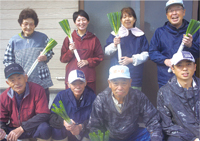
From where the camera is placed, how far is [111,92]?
2.13 metres

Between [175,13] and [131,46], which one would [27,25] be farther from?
[175,13]

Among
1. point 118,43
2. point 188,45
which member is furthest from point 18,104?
point 188,45

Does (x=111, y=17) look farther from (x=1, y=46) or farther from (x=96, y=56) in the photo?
(x=1, y=46)

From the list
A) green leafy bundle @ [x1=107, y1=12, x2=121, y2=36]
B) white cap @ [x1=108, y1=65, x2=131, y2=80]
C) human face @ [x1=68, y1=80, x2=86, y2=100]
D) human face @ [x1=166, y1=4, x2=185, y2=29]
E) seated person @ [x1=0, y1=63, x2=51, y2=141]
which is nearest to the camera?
white cap @ [x1=108, y1=65, x2=131, y2=80]

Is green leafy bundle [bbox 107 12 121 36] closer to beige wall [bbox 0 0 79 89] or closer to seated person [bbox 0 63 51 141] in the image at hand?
beige wall [bbox 0 0 79 89]

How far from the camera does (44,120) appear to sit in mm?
2244

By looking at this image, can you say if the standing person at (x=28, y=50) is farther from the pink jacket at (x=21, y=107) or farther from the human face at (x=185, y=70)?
the human face at (x=185, y=70)

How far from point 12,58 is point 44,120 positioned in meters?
0.98

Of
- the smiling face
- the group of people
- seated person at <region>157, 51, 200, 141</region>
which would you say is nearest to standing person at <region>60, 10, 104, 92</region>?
the group of people

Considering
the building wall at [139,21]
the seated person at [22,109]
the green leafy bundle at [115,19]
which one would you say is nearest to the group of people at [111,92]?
the seated person at [22,109]

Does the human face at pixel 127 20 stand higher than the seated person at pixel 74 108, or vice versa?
the human face at pixel 127 20

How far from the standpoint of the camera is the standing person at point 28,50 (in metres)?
2.61

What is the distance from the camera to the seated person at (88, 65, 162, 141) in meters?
2.03

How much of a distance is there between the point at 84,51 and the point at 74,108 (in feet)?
2.75
